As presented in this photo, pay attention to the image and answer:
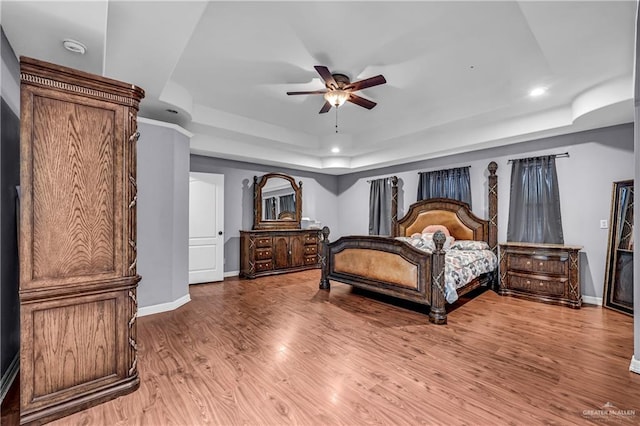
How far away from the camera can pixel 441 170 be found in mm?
5746

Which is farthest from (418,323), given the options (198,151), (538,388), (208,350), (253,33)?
(198,151)

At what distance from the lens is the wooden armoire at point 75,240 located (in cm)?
170

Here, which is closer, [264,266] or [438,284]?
[438,284]

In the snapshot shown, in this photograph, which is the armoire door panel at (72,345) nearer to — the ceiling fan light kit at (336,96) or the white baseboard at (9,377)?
the white baseboard at (9,377)

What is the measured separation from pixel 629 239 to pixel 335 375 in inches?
164

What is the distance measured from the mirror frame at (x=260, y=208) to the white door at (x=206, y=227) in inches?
32.5

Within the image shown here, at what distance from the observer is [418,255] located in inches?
141

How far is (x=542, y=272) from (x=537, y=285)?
A: 21 centimetres

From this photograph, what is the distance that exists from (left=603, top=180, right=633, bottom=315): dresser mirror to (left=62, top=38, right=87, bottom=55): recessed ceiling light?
599cm

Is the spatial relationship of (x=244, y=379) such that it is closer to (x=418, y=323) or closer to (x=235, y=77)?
(x=418, y=323)

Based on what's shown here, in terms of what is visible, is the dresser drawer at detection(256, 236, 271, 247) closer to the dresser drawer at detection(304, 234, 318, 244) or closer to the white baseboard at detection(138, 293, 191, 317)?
the dresser drawer at detection(304, 234, 318, 244)

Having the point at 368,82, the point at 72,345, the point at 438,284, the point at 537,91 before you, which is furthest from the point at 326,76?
the point at 72,345

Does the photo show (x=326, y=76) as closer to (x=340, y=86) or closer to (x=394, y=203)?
(x=340, y=86)

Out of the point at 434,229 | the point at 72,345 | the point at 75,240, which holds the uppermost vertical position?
the point at 75,240
